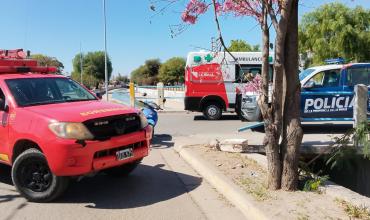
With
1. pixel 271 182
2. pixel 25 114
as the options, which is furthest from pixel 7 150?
pixel 271 182

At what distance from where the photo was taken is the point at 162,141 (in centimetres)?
1185

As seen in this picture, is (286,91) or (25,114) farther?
(25,114)

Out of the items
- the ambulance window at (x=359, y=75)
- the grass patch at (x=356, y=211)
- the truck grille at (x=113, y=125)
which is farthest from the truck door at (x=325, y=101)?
the grass patch at (x=356, y=211)

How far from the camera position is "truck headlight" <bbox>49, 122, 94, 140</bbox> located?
5.82 metres

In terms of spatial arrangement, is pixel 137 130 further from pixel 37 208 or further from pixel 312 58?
pixel 312 58

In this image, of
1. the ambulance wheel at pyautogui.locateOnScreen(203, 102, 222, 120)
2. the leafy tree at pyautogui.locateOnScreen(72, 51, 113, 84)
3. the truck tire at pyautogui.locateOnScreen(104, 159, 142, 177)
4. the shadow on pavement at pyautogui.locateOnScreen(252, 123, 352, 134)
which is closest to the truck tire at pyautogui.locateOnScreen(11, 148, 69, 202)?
the truck tire at pyautogui.locateOnScreen(104, 159, 142, 177)

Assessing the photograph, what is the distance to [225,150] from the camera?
9227 mm

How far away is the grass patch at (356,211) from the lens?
4.82 meters

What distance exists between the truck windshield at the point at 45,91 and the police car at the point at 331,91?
21.8 ft

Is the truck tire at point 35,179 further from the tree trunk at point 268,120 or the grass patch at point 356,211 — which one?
the grass patch at point 356,211

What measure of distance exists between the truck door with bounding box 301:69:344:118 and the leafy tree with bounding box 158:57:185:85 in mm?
80621

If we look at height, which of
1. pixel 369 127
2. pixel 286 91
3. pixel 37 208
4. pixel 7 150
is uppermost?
pixel 286 91

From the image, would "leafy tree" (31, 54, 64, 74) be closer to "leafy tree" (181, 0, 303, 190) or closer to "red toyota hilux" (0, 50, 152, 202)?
"red toyota hilux" (0, 50, 152, 202)

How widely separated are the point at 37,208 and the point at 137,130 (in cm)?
175
